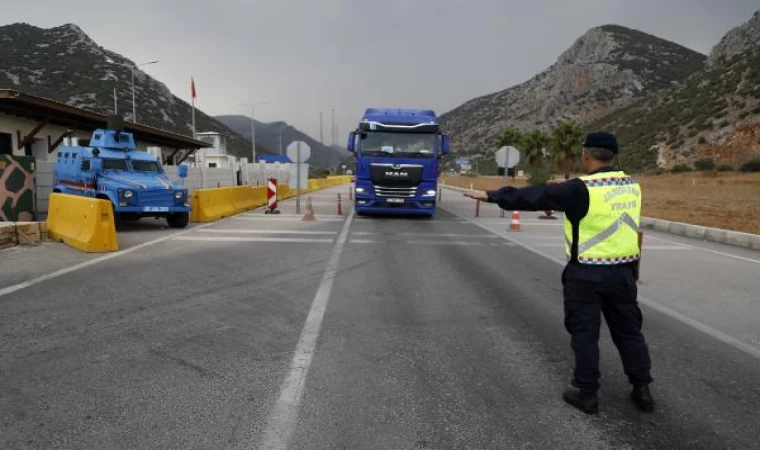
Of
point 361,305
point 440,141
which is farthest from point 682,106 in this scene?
point 361,305

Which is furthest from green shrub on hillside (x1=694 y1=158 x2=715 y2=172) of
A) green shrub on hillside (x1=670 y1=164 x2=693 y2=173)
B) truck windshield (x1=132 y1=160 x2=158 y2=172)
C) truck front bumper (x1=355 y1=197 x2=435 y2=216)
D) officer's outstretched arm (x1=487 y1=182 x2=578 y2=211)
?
officer's outstretched arm (x1=487 y1=182 x2=578 y2=211)

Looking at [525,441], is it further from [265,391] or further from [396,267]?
[396,267]

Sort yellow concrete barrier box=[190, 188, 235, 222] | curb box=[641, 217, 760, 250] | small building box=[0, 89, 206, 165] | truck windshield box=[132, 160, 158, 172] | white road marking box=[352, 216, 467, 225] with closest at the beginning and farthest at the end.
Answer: curb box=[641, 217, 760, 250] → truck windshield box=[132, 160, 158, 172] → yellow concrete barrier box=[190, 188, 235, 222] → white road marking box=[352, 216, 467, 225] → small building box=[0, 89, 206, 165]

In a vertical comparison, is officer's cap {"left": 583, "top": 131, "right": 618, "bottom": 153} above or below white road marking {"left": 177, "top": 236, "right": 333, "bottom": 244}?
above

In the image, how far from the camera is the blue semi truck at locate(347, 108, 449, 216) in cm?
1653

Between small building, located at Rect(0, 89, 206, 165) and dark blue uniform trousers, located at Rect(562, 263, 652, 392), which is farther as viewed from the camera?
small building, located at Rect(0, 89, 206, 165)

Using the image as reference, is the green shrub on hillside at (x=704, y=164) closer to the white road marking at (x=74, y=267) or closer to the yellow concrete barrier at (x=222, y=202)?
the yellow concrete barrier at (x=222, y=202)

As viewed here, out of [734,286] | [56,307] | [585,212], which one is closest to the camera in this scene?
[585,212]

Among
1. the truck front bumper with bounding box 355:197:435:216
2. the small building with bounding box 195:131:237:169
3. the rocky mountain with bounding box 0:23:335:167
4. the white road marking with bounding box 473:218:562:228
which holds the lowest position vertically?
the white road marking with bounding box 473:218:562:228

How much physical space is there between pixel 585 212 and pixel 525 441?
1511 millimetres

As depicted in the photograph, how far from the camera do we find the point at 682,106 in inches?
2741

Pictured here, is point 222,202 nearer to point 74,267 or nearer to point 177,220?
point 177,220

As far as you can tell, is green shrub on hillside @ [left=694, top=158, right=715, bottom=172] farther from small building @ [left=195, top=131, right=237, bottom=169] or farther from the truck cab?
the truck cab

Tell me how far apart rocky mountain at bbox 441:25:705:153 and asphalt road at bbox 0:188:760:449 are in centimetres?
11343
